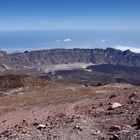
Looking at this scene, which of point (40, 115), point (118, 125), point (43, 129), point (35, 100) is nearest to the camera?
point (118, 125)

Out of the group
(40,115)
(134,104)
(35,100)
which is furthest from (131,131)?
(35,100)

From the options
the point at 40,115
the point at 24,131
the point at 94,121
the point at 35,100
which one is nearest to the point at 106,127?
the point at 94,121

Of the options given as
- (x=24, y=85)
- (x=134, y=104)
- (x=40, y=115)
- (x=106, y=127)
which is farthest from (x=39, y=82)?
(x=106, y=127)

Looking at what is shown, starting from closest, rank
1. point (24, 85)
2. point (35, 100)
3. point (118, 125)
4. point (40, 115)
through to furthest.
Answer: point (118, 125)
point (40, 115)
point (35, 100)
point (24, 85)

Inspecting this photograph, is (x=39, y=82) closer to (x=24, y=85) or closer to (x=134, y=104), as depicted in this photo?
(x=24, y=85)

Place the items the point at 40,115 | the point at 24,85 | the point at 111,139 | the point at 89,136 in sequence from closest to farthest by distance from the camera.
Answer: the point at 111,139
the point at 89,136
the point at 40,115
the point at 24,85

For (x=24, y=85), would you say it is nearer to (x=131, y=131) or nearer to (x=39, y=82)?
(x=39, y=82)

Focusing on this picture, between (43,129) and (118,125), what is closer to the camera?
(118,125)

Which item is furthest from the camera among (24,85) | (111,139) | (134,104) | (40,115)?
(24,85)

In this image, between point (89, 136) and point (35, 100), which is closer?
point (89, 136)
